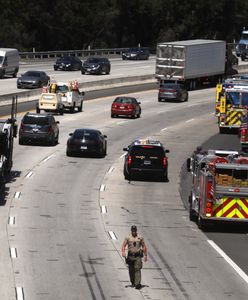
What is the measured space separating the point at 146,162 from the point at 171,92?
3700 centimetres

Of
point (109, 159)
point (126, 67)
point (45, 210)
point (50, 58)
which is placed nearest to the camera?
point (45, 210)

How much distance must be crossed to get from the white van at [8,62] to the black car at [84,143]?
37147 mm

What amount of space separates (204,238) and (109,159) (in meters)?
21.0

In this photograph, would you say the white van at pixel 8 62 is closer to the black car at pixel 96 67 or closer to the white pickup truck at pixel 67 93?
the black car at pixel 96 67

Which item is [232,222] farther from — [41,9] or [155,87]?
[41,9]

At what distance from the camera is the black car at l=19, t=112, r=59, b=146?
57.1 meters

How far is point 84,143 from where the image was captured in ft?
178

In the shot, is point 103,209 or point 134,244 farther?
point 103,209

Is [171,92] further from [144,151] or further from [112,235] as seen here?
[112,235]

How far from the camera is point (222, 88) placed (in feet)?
219

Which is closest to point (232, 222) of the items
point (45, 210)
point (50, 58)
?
point (45, 210)

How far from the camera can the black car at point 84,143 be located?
2141 inches

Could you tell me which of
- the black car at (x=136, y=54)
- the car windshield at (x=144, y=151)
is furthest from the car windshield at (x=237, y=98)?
the black car at (x=136, y=54)

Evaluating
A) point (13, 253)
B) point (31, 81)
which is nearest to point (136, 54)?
point (31, 81)
